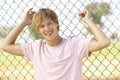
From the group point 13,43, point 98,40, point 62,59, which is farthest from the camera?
point 13,43

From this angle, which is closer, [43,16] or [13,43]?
[43,16]

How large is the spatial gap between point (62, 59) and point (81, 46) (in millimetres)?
178

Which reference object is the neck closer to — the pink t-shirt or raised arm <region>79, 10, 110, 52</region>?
the pink t-shirt

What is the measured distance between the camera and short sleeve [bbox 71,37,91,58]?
10.1 ft

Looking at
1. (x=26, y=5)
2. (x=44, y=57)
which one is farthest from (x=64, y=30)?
(x=44, y=57)

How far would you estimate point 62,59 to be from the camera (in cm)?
317

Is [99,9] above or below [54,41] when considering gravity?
above

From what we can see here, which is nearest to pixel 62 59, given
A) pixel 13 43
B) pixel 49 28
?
pixel 49 28

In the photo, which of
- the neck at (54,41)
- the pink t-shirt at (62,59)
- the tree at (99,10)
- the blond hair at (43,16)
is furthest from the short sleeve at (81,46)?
the tree at (99,10)

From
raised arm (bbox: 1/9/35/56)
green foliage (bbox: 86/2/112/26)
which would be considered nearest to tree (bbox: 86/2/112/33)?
green foliage (bbox: 86/2/112/26)

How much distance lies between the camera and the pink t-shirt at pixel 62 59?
3137 mm

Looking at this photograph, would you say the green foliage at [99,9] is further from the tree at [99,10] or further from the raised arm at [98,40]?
the raised arm at [98,40]

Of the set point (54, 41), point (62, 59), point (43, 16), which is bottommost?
point (62, 59)

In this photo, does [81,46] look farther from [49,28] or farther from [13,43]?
[13,43]
